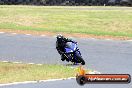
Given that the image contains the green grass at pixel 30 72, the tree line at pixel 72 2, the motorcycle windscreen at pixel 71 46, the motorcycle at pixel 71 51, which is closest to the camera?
the green grass at pixel 30 72

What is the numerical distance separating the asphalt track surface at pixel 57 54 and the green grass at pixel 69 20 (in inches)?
201

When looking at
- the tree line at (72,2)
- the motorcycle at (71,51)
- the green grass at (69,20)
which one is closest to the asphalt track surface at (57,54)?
the motorcycle at (71,51)

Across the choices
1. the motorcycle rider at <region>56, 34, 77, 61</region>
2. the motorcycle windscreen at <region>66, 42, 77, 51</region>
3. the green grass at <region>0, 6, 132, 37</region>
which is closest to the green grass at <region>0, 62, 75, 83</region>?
the motorcycle rider at <region>56, 34, 77, 61</region>

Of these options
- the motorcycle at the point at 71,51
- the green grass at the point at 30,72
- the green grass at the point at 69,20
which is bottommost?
the green grass at the point at 69,20

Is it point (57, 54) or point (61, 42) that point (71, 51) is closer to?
point (61, 42)

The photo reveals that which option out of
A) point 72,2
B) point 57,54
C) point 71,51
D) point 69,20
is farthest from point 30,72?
point 72,2

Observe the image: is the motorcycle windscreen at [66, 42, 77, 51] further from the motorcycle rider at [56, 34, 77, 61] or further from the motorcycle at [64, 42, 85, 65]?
the motorcycle rider at [56, 34, 77, 61]

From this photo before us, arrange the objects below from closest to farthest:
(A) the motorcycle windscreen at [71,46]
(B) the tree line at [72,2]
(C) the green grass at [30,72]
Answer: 1. (C) the green grass at [30,72]
2. (A) the motorcycle windscreen at [71,46]
3. (B) the tree line at [72,2]

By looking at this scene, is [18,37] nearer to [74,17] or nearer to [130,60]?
Answer: [130,60]

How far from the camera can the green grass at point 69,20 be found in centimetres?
3238

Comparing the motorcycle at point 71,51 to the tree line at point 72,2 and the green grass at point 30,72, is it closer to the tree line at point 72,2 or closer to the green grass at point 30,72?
the green grass at point 30,72

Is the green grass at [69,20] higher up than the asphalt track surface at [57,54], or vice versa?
the asphalt track surface at [57,54]

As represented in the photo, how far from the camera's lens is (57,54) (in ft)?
67.2

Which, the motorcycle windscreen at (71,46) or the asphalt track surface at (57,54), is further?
the asphalt track surface at (57,54)
